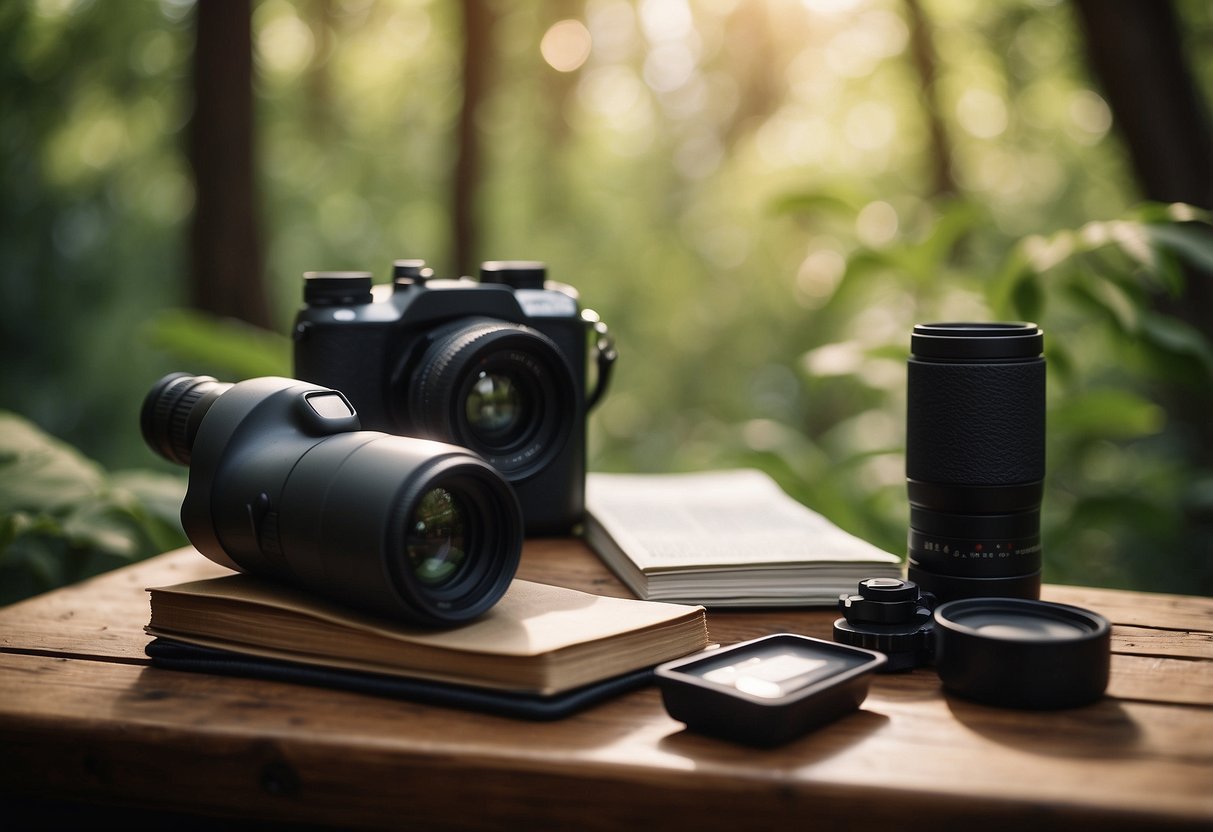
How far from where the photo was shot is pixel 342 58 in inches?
208

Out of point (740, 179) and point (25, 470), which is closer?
point (25, 470)

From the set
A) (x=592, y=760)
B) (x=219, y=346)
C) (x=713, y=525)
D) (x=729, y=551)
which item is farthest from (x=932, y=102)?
(x=592, y=760)

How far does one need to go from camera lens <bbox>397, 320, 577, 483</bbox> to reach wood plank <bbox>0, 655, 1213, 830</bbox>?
0.38 meters

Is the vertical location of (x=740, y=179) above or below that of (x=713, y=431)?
above

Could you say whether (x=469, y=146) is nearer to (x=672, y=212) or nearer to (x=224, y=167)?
(x=672, y=212)

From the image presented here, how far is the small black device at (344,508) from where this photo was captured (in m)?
0.71

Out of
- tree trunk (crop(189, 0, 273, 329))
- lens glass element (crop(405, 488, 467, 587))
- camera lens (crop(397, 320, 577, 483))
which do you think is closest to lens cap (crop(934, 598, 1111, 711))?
lens glass element (crop(405, 488, 467, 587))

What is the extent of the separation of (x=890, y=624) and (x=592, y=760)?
0.31 m

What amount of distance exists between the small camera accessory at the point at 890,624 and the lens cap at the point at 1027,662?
0.17 ft

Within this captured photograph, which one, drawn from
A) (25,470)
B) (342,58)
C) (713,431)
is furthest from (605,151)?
(25,470)

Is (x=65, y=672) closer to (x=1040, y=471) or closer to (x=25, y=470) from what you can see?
(x=25, y=470)

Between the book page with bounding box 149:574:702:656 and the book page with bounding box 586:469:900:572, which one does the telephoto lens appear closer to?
the book page with bounding box 586:469:900:572

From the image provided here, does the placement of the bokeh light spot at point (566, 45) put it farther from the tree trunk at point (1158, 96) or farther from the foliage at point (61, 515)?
the foliage at point (61, 515)

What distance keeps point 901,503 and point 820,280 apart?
6.70ft
